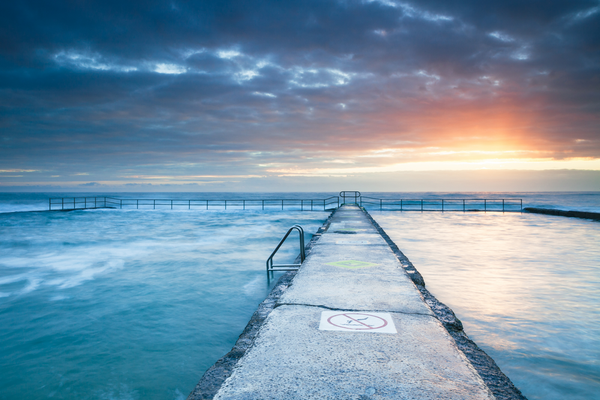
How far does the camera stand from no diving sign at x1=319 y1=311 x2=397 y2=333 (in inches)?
121

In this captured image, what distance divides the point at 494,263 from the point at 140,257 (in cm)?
1141

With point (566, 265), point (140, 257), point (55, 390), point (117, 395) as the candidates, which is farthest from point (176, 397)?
point (566, 265)

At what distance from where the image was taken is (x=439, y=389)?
83.7 inches

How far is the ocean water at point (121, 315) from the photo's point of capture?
4.33 meters

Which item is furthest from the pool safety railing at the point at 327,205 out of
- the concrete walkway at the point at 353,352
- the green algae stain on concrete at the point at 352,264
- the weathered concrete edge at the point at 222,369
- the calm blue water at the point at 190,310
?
the weathered concrete edge at the point at 222,369

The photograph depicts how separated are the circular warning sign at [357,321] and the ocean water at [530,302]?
2041mm

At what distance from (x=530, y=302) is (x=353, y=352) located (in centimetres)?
560

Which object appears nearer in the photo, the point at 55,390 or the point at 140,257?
the point at 55,390

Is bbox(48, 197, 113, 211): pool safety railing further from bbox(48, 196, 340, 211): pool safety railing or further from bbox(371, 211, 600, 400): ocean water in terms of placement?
bbox(371, 211, 600, 400): ocean water

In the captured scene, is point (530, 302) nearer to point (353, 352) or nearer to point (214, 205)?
point (353, 352)

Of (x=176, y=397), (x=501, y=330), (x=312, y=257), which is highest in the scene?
(x=312, y=257)

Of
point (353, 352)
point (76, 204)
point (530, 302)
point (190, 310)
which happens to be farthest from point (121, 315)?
point (76, 204)

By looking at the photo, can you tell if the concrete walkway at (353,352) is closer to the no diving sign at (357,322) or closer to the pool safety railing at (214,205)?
the no diving sign at (357,322)

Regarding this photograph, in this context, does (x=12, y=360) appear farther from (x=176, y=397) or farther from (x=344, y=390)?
(x=344, y=390)
